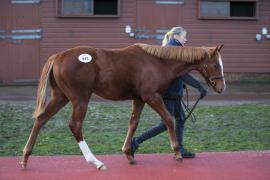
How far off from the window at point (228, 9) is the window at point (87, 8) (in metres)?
2.84

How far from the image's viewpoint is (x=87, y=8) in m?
17.3

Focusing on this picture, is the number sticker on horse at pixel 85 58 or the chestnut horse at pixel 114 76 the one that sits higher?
the number sticker on horse at pixel 85 58

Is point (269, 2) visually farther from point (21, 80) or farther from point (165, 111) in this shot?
point (165, 111)

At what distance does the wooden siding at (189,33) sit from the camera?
17250 mm

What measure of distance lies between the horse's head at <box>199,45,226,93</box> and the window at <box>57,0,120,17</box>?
10668 millimetres

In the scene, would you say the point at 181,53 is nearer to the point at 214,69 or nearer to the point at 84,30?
the point at 214,69

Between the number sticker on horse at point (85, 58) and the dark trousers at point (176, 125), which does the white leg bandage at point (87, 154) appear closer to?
the dark trousers at point (176, 125)

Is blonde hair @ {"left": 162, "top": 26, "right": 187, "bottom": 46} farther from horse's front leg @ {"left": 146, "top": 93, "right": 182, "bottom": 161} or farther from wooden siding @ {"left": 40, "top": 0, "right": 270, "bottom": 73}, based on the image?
wooden siding @ {"left": 40, "top": 0, "right": 270, "bottom": 73}

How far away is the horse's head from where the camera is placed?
272 inches

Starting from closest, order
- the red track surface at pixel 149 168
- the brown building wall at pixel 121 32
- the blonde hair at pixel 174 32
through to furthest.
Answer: the red track surface at pixel 149 168, the blonde hair at pixel 174 32, the brown building wall at pixel 121 32

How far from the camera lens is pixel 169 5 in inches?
690

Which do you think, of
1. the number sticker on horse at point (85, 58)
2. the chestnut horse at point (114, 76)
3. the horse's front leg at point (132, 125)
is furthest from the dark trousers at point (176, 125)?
the number sticker on horse at point (85, 58)

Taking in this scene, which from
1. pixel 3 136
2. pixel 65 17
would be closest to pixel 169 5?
pixel 65 17

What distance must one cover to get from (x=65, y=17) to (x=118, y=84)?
10858 millimetres
